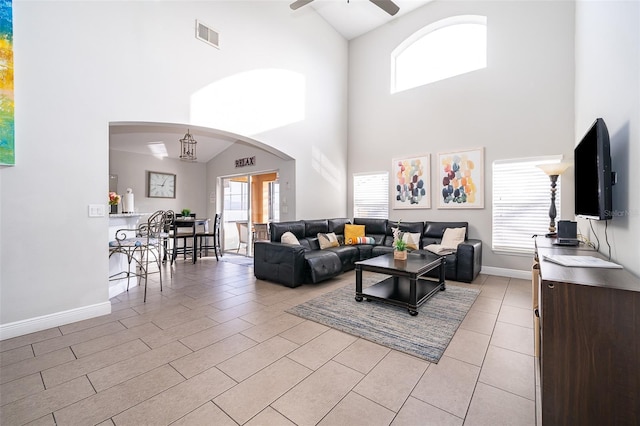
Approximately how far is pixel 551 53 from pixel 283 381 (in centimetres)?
597

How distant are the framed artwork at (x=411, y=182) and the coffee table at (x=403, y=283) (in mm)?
2012

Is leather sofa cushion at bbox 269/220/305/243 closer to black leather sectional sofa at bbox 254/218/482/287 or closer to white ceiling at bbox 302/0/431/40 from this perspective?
black leather sectional sofa at bbox 254/218/482/287

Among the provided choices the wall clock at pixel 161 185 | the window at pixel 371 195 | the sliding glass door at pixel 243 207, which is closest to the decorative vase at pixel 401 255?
the window at pixel 371 195

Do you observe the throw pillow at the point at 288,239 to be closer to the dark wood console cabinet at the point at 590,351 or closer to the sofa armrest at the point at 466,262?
the sofa armrest at the point at 466,262

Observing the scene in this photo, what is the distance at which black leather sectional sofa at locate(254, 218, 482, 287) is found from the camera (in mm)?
4137

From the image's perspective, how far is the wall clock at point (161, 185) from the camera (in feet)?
22.7

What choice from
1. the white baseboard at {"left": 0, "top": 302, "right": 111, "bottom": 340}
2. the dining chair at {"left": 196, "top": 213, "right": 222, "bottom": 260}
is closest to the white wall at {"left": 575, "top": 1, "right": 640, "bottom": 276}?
the white baseboard at {"left": 0, "top": 302, "right": 111, "bottom": 340}

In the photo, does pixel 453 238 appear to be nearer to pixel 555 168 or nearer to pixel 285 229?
pixel 555 168

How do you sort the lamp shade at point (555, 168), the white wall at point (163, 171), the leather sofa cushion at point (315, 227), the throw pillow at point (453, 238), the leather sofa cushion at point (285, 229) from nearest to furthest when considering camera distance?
the lamp shade at point (555, 168), the leather sofa cushion at point (285, 229), the throw pillow at point (453, 238), the leather sofa cushion at point (315, 227), the white wall at point (163, 171)

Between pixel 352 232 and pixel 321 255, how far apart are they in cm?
160

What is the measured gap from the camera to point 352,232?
576cm

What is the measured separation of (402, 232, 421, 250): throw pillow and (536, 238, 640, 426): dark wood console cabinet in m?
3.79

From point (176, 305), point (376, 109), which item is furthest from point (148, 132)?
point (376, 109)

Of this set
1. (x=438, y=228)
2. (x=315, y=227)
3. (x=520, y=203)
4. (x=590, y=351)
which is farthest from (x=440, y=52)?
(x=590, y=351)
